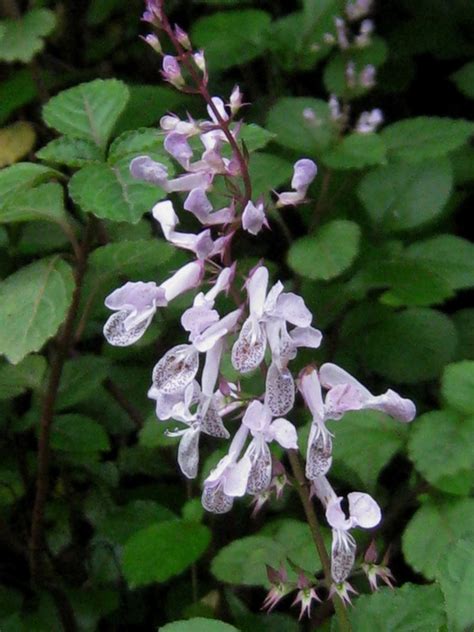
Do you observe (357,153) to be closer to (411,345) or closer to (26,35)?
(411,345)

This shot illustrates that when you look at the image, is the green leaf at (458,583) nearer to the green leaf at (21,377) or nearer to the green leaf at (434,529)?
the green leaf at (434,529)

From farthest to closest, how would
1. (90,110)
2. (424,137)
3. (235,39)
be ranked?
(235,39), (424,137), (90,110)

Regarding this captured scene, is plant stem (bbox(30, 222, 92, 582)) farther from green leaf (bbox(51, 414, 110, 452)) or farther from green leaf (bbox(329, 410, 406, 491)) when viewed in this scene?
green leaf (bbox(329, 410, 406, 491))

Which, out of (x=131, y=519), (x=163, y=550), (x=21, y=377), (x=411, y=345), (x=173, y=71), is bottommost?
(x=411, y=345)

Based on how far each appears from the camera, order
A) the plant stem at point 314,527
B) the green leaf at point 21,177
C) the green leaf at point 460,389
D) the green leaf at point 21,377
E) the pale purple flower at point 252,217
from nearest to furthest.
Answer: the pale purple flower at point 252,217 → the plant stem at point 314,527 → the green leaf at point 21,177 → the green leaf at point 460,389 → the green leaf at point 21,377

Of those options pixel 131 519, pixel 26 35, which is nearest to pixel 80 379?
pixel 131 519

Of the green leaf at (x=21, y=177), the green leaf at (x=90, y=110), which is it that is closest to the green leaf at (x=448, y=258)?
the green leaf at (x=90, y=110)

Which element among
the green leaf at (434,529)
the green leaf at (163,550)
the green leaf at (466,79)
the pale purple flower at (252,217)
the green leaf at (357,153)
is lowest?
the green leaf at (466,79)
